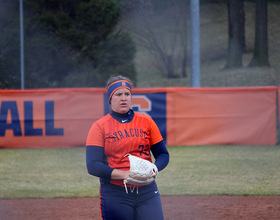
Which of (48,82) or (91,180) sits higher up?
(48,82)

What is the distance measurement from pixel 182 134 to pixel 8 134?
4.73 m

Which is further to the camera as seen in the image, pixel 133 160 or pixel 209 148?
pixel 209 148

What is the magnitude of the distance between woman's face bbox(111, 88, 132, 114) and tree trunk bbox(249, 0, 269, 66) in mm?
26336

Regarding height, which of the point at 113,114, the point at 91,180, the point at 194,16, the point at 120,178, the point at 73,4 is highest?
the point at 73,4

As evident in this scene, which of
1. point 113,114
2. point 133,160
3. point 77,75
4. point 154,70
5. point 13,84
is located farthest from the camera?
point 154,70

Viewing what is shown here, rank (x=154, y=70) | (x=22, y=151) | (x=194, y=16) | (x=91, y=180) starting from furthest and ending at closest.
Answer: (x=154, y=70), (x=194, y=16), (x=22, y=151), (x=91, y=180)

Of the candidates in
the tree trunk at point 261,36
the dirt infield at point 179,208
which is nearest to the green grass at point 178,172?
the dirt infield at point 179,208

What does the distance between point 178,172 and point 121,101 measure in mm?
5956

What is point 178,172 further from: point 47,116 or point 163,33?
point 163,33

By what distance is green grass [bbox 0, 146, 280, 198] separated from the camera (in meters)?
7.89

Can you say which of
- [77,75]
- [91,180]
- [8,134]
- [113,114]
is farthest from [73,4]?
[113,114]

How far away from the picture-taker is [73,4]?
955 inches

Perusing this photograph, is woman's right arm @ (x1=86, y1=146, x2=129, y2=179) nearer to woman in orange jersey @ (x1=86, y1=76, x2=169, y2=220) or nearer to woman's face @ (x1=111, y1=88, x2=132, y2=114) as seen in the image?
Answer: woman in orange jersey @ (x1=86, y1=76, x2=169, y2=220)

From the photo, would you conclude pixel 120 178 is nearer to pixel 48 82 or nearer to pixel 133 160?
pixel 133 160
